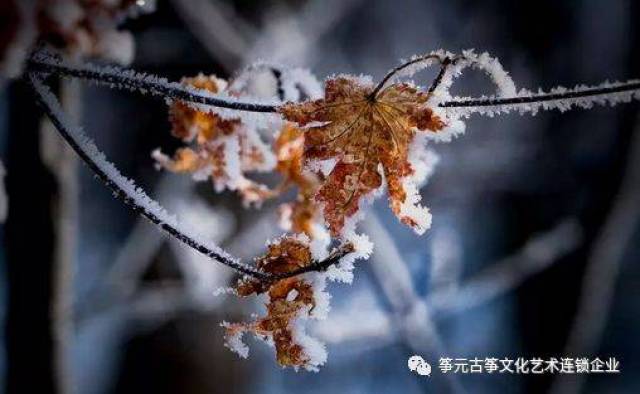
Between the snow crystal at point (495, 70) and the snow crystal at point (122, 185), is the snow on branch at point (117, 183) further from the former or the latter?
the snow crystal at point (495, 70)

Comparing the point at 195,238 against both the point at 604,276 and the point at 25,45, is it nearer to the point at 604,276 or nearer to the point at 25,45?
the point at 25,45

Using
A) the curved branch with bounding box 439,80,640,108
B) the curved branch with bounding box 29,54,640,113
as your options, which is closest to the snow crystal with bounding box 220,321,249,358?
the curved branch with bounding box 29,54,640,113

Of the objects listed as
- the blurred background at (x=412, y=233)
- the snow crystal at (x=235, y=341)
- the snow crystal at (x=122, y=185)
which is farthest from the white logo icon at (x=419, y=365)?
the snow crystal at (x=122, y=185)

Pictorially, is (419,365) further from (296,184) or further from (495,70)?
(495,70)

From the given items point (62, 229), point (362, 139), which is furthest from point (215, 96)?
point (62, 229)

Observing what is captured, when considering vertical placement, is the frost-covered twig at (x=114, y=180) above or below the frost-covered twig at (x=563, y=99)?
below

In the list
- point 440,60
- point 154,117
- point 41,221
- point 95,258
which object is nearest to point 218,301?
point 154,117
